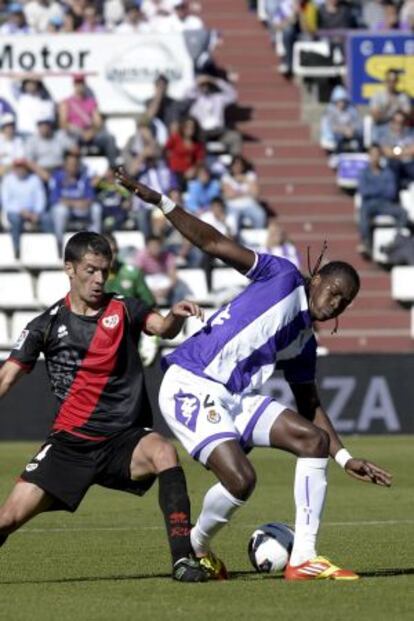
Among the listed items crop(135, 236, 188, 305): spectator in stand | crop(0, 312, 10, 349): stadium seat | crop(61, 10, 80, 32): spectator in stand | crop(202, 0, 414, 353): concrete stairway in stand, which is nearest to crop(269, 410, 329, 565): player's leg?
crop(135, 236, 188, 305): spectator in stand

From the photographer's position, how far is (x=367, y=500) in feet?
53.6

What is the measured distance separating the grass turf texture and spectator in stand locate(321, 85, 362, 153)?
11.2 metres

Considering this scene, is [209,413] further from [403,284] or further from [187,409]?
[403,284]

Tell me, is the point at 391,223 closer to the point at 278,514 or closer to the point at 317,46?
the point at 317,46

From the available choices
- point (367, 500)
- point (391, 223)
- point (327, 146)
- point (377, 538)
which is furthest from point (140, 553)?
point (327, 146)

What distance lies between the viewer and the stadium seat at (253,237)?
26672 millimetres

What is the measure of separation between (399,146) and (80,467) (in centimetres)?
1885

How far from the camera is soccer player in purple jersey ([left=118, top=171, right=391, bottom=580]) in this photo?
10.0 m

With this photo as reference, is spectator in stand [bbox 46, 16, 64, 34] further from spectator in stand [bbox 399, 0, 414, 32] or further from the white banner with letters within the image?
spectator in stand [bbox 399, 0, 414, 32]

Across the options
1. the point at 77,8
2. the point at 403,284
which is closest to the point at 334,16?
the point at 77,8

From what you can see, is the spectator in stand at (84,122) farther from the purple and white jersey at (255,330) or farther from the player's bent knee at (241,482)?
the player's bent knee at (241,482)

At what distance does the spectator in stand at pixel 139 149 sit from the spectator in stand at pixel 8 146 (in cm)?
151

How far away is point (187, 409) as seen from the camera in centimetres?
1020

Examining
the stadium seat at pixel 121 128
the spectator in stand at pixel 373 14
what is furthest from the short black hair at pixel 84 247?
the spectator in stand at pixel 373 14
